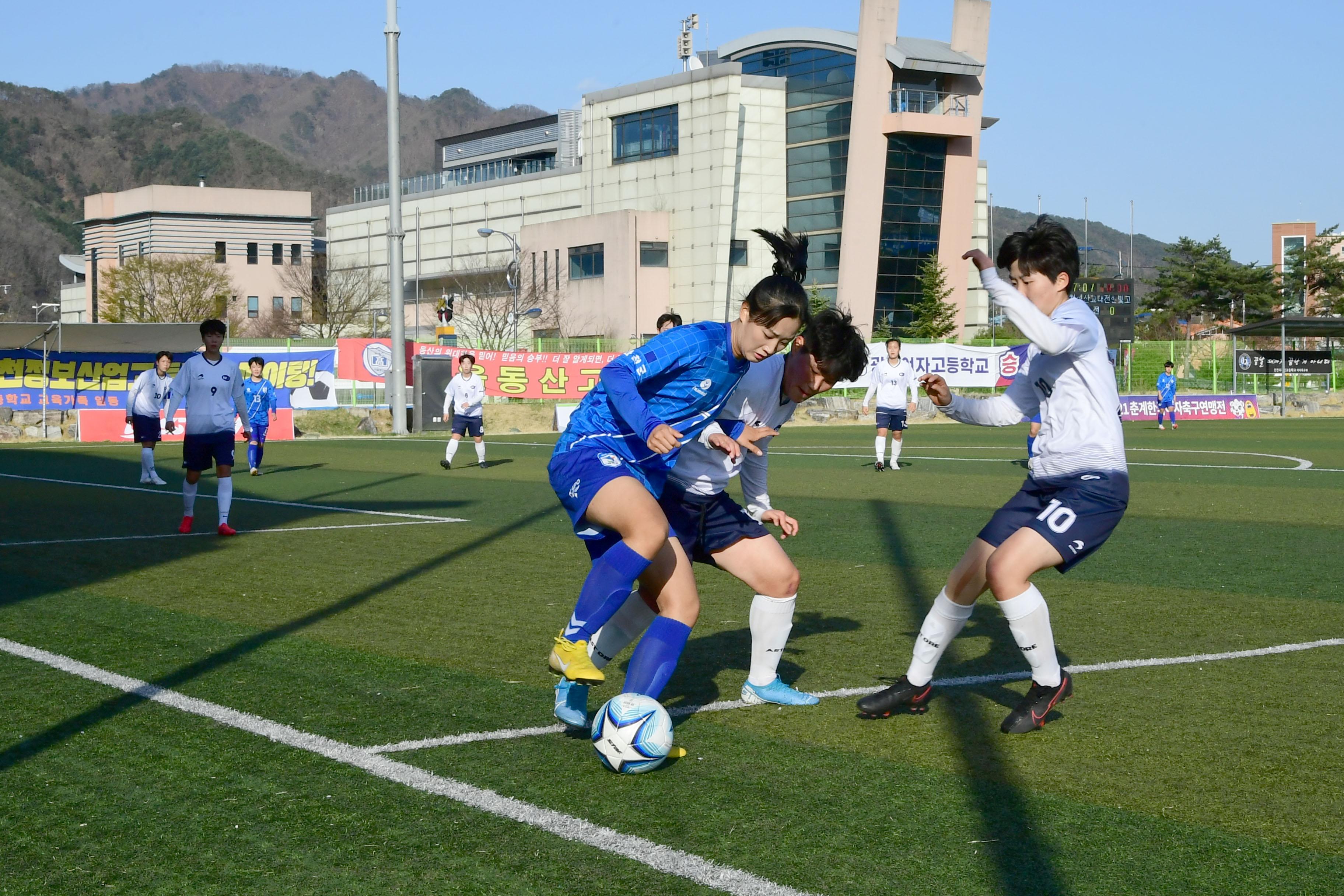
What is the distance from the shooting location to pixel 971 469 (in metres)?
20.9

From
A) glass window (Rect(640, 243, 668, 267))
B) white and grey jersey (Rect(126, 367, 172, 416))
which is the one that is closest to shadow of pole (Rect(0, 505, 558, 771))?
white and grey jersey (Rect(126, 367, 172, 416))

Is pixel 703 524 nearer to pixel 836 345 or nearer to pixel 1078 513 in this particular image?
pixel 836 345

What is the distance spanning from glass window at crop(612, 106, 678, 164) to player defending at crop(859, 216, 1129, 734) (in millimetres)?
67185

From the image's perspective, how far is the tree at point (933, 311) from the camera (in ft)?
214

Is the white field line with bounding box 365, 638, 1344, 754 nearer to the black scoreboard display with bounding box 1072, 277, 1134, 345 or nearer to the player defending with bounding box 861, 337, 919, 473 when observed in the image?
the player defending with bounding box 861, 337, 919, 473

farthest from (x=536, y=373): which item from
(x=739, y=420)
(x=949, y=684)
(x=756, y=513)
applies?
(x=739, y=420)

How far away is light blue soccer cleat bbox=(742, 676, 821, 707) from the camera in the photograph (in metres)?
5.61

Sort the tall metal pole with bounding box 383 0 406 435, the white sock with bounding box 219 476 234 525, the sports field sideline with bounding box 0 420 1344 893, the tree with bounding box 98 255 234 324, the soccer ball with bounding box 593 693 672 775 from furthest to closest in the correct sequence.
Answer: the tree with bounding box 98 255 234 324 < the tall metal pole with bounding box 383 0 406 435 < the white sock with bounding box 219 476 234 525 < the soccer ball with bounding box 593 693 672 775 < the sports field sideline with bounding box 0 420 1344 893

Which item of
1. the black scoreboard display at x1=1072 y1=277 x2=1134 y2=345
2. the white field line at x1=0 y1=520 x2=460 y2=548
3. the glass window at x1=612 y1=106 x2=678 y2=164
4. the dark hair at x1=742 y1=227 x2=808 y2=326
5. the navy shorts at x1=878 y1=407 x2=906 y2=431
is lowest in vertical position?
the white field line at x1=0 y1=520 x2=460 y2=548

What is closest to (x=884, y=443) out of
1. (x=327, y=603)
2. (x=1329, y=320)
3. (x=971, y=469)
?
(x=971, y=469)

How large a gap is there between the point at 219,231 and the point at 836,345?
376 ft

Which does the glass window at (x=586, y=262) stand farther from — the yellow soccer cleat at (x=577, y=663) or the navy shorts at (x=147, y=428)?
the yellow soccer cleat at (x=577, y=663)

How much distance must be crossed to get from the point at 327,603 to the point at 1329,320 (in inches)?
1832

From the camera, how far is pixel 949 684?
239 inches
